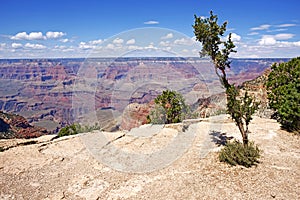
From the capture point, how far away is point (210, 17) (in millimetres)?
12672

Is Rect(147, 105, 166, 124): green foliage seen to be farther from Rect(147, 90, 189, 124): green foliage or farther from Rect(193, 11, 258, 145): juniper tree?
Rect(193, 11, 258, 145): juniper tree

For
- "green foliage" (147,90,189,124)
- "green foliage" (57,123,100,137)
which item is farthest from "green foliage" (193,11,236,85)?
"green foliage" (57,123,100,137)

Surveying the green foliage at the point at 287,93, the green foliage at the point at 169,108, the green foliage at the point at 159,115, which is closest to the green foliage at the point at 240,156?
the green foliage at the point at 287,93

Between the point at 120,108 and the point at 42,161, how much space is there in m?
6.79

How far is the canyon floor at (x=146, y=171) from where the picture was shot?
10422 millimetres

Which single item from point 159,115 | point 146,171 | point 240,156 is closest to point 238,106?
point 240,156

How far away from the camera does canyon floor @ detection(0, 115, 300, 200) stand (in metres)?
10.4

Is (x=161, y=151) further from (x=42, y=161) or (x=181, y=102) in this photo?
(x=181, y=102)

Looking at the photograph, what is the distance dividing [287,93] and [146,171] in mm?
13190

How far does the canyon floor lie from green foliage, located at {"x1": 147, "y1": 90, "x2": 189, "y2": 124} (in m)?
5.13

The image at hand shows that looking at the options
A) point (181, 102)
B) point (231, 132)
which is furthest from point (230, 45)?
point (181, 102)

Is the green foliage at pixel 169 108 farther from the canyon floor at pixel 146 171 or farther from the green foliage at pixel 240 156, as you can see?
the green foliage at pixel 240 156

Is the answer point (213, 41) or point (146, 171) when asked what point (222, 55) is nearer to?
point (213, 41)

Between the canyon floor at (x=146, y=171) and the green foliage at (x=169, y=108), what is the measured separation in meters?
5.13
